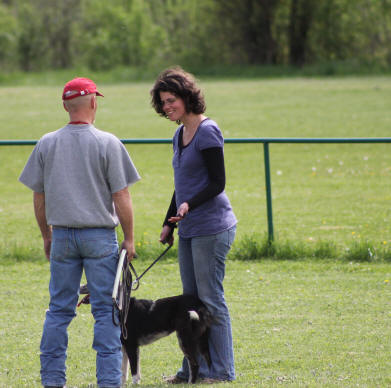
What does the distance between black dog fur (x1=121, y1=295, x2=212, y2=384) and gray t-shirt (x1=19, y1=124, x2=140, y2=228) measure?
91 cm

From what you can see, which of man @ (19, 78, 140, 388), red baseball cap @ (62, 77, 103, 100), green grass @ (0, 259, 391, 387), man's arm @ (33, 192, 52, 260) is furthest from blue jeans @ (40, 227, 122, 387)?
red baseball cap @ (62, 77, 103, 100)

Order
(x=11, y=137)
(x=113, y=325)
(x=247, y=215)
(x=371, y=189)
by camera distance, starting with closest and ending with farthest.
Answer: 1. (x=113, y=325)
2. (x=247, y=215)
3. (x=371, y=189)
4. (x=11, y=137)

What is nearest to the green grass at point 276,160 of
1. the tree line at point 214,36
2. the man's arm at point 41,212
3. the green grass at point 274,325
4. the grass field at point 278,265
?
the grass field at point 278,265

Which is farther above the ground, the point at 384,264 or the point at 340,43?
the point at 340,43

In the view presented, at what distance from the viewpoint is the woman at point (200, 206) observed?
458 centimetres

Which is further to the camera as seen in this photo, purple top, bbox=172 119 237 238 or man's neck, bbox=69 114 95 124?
purple top, bbox=172 119 237 238

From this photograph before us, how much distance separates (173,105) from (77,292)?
4.23 feet

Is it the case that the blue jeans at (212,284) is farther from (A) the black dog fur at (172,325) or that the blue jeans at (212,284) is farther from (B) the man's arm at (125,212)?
(B) the man's arm at (125,212)

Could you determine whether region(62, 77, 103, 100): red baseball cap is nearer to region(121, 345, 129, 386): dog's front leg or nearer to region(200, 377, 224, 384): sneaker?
region(121, 345, 129, 386): dog's front leg

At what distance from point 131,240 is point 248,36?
186 feet

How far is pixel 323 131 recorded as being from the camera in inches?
885

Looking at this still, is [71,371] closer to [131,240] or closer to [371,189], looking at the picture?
[131,240]

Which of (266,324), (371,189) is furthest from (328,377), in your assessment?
(371,189)

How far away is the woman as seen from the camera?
4.58 metres
